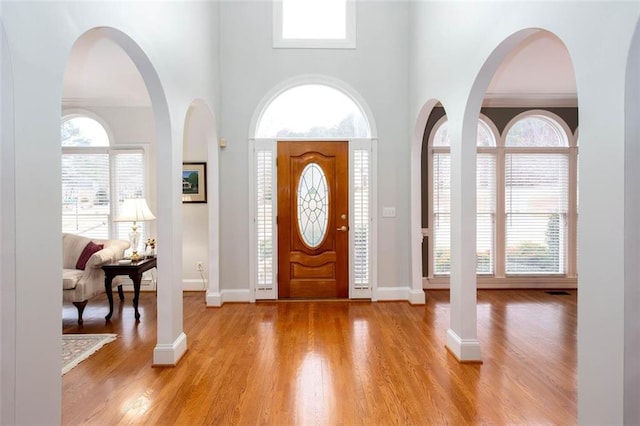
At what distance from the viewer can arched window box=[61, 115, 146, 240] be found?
225 inches

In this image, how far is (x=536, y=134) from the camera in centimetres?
600

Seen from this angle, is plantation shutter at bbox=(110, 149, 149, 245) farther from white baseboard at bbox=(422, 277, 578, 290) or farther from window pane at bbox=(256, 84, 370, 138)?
white baseboard at bbox=(422, 277, 578, 290)

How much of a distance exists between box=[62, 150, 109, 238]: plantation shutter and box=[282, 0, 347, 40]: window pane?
3201mm

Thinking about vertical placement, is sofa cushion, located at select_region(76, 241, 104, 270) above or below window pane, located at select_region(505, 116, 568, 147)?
below

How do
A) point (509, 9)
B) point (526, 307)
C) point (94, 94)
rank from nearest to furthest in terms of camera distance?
point (509, 9), point (526, 307), point (94, 94)

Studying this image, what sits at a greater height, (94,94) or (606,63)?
(94,94)

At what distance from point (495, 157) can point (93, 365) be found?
220 inches

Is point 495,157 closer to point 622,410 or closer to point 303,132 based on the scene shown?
point 303,132

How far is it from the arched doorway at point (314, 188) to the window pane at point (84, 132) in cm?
242

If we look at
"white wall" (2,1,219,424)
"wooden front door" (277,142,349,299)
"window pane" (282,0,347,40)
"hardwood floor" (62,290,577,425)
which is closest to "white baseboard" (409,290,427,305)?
"hardwood floor" (62,290,577,425)

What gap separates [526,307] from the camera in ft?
16.2

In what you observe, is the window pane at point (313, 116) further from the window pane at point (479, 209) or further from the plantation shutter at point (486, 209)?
the plantation shutter at point (486, 209)

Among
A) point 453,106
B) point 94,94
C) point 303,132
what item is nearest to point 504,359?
point 453,106

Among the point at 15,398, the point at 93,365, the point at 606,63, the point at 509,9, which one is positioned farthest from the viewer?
the point at 93,365
